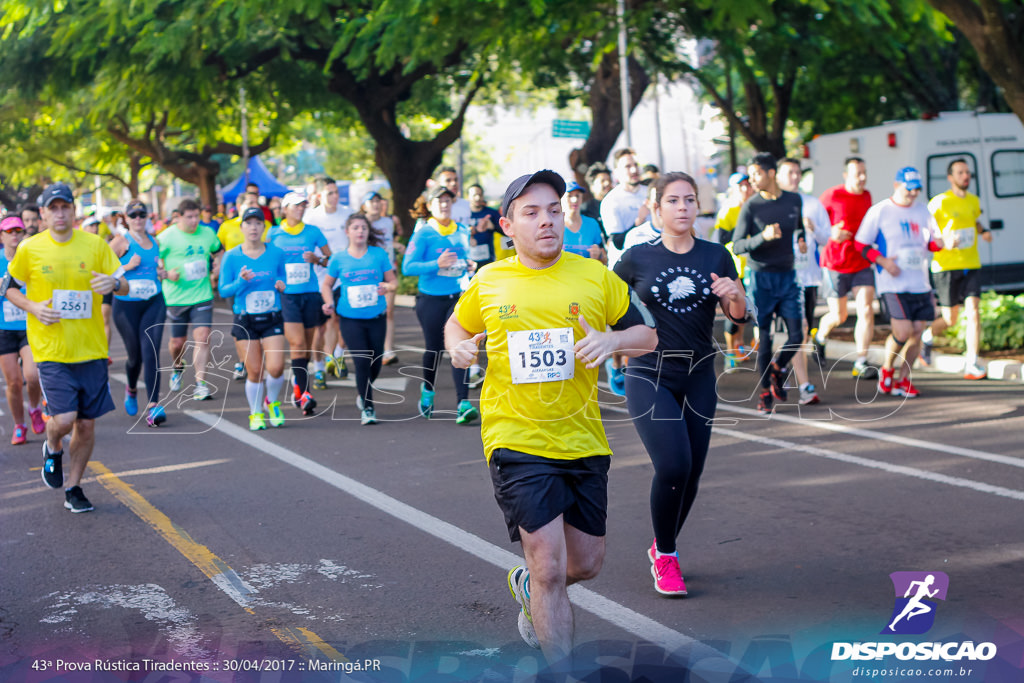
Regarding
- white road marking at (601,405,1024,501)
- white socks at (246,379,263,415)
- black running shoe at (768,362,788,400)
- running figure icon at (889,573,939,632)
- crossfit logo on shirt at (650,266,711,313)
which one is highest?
crossfit logo on shirt at (650,266,711,313)

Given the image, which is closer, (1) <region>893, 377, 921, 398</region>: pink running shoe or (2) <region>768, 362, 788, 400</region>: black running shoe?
(2) <region>768, 362, 788, 400</region>: black running shoe

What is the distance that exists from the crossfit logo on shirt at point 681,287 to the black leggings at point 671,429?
0.33m

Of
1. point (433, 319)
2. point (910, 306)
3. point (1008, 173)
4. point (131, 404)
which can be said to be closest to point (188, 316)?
point (131, 404)

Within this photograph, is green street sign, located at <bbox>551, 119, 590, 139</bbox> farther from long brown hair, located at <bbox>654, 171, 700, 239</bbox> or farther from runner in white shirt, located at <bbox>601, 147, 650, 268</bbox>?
long brown hair, located at <bbox>654, 171, 700, 239</bbox>

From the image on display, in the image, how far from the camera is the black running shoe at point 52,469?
293 inches

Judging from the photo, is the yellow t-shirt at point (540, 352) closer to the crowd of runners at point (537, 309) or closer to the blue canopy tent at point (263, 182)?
the crowd of runners at point (537, 309)

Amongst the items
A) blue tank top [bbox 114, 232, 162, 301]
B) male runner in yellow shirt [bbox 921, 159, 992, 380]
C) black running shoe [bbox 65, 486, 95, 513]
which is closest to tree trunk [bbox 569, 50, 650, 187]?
male runner in yellow shirt [bbox 921, 159, 992, 380]

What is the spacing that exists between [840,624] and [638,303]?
1.57 m

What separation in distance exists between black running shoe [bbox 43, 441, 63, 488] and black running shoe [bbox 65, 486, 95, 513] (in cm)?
38

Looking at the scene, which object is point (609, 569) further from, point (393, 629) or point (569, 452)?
point (569, 452)

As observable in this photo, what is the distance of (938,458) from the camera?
770 centimetres

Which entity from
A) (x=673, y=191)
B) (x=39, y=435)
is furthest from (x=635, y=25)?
(x=673, y=191)

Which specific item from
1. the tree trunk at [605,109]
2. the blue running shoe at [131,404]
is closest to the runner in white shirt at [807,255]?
the blue running shoe at [131,404]

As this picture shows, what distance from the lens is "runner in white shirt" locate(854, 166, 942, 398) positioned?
33.0 feet
